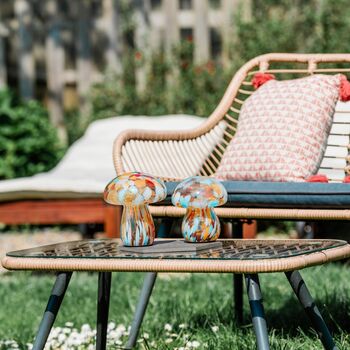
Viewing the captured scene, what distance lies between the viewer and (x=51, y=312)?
1845 millimetres

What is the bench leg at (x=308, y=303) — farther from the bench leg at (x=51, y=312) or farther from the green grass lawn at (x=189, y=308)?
the bench leg at (x=51, y=312)

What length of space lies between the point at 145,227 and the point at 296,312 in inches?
43.0

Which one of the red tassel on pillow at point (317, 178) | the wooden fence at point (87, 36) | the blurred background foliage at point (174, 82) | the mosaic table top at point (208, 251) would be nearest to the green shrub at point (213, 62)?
the blurred background foliage at point (174, 82)

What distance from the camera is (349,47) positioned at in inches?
199

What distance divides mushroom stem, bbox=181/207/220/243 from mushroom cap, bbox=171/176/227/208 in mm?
21

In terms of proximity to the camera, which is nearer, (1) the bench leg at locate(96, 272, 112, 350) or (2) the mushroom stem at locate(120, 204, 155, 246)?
(2) the mushroom stem at locate(120, 204, 155, 246)

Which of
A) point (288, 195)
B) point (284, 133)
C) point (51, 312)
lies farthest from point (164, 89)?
point (51, 312)

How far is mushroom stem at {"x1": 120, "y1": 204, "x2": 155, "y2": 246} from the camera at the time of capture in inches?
74.0

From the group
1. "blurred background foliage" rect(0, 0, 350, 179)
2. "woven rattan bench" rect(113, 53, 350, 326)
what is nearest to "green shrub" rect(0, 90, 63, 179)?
"blurred background foliage" rect(0, 0, 350, 179)

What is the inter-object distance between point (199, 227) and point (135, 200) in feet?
0.47

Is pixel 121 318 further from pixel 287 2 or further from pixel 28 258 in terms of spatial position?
pixel 287 2

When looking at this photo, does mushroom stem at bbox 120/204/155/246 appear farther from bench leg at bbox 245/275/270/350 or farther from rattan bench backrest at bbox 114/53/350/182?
rattan bench backrest at bbox 114/53/350/182

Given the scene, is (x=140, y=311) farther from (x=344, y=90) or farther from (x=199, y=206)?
(x=344, y=90)

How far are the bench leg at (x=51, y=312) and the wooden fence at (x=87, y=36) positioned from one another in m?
4.12
